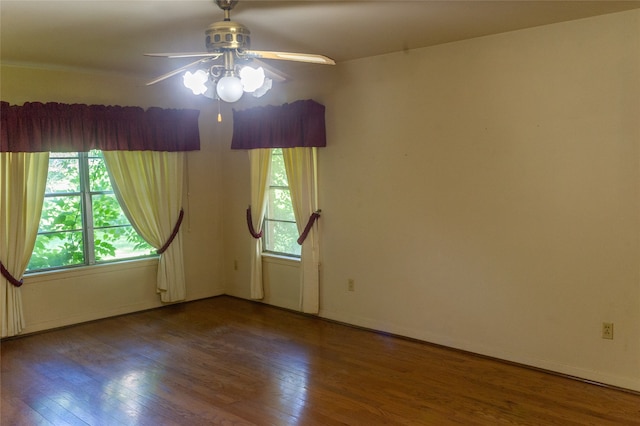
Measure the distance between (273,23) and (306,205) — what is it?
2123mm

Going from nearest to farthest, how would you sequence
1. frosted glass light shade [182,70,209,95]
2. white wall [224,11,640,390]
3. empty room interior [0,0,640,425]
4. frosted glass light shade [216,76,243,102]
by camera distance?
frosted glass light shade [216,76,243,102] < frosted glass light shade [182,70,209,95] < empty room interior [0,0,640,425] < white wall [224,11,640,390]

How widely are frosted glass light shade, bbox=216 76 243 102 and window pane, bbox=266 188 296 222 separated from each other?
9.19ft

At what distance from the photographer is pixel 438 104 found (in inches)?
168

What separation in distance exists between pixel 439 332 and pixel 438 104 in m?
1.85

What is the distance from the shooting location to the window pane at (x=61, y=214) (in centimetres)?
505

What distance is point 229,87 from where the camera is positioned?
8.97ft

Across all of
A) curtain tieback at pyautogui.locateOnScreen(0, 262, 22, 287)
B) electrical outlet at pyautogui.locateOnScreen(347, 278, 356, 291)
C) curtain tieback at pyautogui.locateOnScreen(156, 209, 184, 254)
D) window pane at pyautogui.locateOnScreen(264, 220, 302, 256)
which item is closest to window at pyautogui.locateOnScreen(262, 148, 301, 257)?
window pane at pyautogui.locateOnScreen(264, 220, 302, 256)

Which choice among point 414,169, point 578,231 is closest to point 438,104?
point 414,169

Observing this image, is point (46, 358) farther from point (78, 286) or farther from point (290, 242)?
point (290, 242)

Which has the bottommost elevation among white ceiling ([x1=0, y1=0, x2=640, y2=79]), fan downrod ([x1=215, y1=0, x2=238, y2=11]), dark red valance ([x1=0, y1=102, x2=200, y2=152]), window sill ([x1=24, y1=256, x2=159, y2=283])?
window sill ([x1=24, y1=256, x2=159, y2=283])

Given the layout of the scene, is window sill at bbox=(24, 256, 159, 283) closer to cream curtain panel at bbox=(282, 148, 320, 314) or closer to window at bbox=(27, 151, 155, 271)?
window at bbox=(27, 151, 155, 271)

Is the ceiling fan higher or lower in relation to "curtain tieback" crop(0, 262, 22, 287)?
higher

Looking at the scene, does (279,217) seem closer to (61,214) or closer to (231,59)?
(61,214)

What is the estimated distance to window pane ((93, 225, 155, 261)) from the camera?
5422 millimetres
